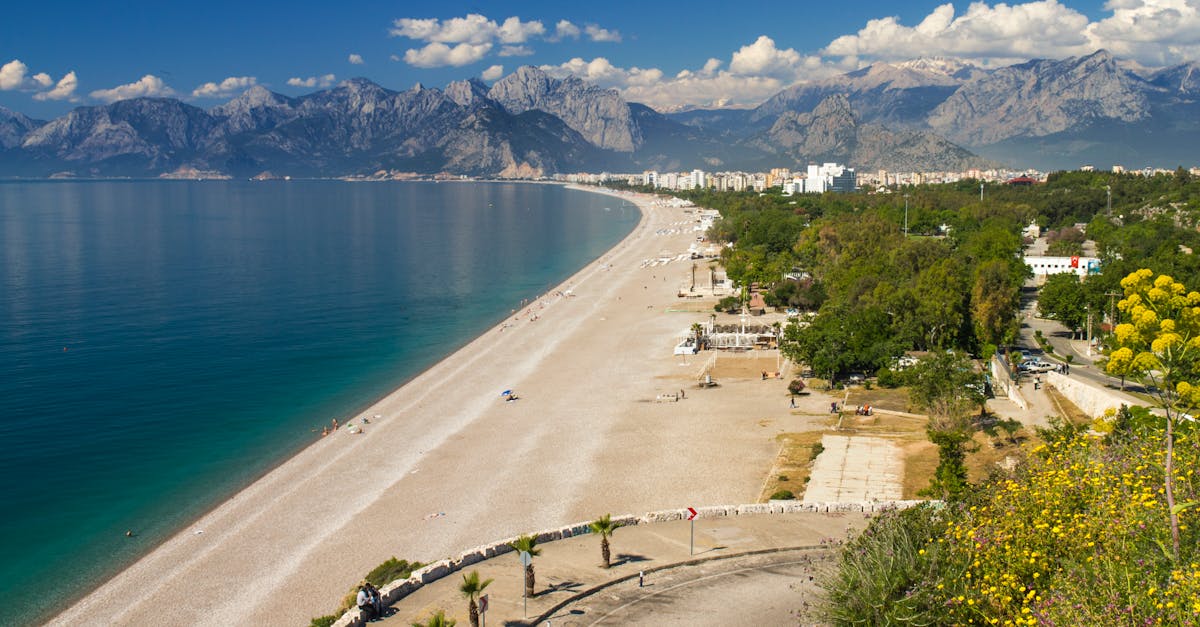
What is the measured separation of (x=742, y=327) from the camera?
2116 inches

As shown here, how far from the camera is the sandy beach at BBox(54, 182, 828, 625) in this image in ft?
78.7

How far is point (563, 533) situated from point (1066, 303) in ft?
135

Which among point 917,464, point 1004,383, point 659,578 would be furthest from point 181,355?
point 1004,383

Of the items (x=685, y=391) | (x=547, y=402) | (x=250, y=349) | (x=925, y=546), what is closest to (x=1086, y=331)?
(x=685, y=391)

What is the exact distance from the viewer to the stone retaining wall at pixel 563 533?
17.5 m

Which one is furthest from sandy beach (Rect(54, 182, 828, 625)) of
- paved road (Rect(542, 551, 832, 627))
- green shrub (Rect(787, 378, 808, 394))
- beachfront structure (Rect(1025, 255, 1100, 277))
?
beachfront structure (Rect(1025, 255, 1100, 277))

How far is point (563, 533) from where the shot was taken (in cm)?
2094

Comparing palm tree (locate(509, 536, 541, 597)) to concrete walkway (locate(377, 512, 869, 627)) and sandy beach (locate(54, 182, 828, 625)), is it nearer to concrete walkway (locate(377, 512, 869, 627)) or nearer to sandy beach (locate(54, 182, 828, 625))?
concrete walkway (locate(377, 512, 869, 627))

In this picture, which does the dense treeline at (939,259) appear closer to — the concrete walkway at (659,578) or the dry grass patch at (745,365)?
the dry grass patch at (745,365)

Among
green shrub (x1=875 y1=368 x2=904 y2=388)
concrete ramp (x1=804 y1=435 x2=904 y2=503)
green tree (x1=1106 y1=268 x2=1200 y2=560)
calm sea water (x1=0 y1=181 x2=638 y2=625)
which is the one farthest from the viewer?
green shrub (x1=875 y1=368 x2=904 y2=388)

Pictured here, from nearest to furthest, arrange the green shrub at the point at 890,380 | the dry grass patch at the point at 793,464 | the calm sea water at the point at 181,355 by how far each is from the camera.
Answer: the dry grass patch at the point at 793,464, the calm sea water at the point at 181,355, the green shrub at the point at 890,380

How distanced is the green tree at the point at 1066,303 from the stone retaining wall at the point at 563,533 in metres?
33.4

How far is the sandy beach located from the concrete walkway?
19.3 feet

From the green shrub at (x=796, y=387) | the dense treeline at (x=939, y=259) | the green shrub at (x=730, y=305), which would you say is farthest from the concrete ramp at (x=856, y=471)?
the green shrub at (x=730, y=305)
